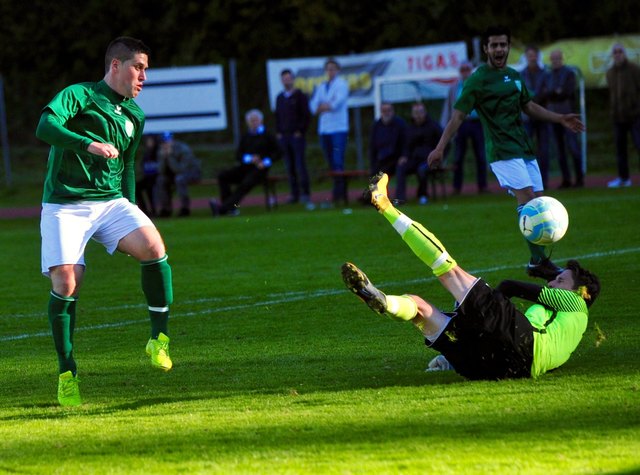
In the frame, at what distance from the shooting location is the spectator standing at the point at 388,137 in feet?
70.7

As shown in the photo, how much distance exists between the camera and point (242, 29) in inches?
1449

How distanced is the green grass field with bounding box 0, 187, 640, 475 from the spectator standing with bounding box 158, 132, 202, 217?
304 inches

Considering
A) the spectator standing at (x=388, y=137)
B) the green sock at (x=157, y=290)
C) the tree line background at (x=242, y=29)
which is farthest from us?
the tree line background at (x=242, y=29)

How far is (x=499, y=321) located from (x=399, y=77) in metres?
19.4

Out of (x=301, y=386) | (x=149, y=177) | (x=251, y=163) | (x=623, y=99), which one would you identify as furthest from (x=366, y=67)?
(x=301, y=386)

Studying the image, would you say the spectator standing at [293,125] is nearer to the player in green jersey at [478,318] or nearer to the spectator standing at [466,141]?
the spectator standing at [466,141]

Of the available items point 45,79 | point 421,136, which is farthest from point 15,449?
point 45,79

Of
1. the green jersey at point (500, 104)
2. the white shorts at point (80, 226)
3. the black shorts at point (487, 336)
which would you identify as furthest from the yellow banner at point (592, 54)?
the black shorts at point (487, 336)

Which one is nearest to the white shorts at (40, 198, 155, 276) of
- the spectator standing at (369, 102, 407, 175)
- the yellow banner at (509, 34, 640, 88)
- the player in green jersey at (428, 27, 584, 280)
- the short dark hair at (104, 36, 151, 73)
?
the short dark hair at (104, 36, 151, 73)

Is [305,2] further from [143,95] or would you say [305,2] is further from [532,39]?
[143,95]

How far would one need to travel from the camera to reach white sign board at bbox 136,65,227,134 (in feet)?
88.4

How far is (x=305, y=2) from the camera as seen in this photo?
35.8 m

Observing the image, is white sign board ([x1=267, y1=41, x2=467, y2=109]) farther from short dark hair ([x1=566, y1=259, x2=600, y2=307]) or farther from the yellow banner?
short dark hair ([x1=566, y1=259, x2=600, y2=307])

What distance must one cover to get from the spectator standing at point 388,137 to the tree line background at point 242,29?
42.0 ft
